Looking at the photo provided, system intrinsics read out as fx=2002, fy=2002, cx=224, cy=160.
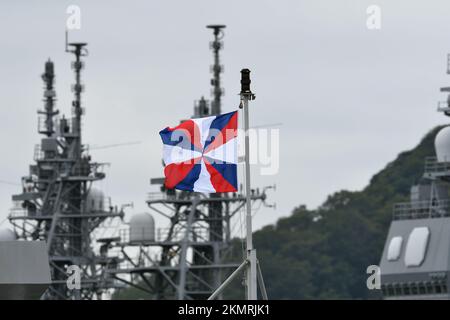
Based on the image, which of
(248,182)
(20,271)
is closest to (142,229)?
(20,271)

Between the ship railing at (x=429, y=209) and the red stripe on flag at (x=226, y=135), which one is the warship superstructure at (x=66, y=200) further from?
the red stripe on flag at (x=226, y=135)

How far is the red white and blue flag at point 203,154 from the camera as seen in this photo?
30812 mm

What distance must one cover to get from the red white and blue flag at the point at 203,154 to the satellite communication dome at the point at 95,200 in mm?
79708

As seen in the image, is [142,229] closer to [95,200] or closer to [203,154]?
[95,200]

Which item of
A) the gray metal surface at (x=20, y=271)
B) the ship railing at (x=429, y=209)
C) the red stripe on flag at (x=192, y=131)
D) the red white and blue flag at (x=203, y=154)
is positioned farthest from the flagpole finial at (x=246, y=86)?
the ship railing at (x=429, y=209)

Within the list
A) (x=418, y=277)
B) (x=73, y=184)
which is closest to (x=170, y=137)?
(x=418, y=277)

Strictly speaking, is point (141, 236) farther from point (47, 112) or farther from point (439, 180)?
point (439, 180)

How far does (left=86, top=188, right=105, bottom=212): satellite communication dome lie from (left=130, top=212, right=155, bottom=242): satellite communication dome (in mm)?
3670

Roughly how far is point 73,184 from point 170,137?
80.6 m

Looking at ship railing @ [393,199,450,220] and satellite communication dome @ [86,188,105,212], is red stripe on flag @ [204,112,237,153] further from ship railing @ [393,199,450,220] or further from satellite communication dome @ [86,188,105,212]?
satellite communication dome @ [86,188,105,212]

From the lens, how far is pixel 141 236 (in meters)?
107

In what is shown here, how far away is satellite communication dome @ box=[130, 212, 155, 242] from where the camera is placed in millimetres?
107062

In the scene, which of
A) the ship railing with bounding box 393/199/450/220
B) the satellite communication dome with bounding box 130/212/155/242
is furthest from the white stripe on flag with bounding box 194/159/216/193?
the satellite communication dome with bounding box 130/212/155/242
